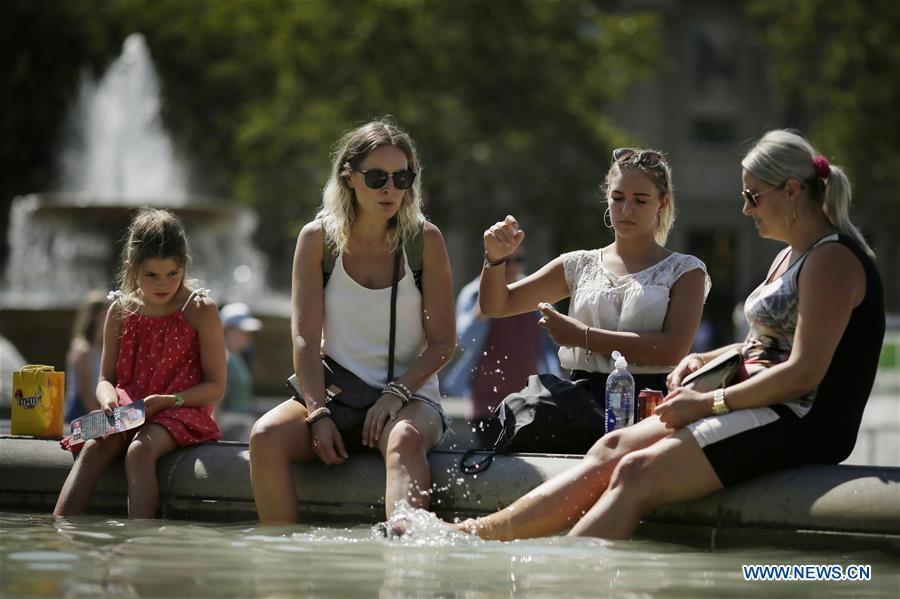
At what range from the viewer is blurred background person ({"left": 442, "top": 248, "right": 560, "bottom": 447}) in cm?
948

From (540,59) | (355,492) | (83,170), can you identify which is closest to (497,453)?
(355,492)

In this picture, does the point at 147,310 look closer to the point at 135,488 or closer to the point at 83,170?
the point at 135,488

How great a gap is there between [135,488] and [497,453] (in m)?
1.57

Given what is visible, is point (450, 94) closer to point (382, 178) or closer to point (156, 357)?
point (156, 357)

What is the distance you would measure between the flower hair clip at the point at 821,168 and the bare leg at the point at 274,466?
2.32 m

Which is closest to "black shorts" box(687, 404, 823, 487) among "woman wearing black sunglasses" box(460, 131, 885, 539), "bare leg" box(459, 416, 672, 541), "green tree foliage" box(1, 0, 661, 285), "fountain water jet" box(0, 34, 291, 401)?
"woman wearing black sunglasses" box(460, 131, 885, 539)

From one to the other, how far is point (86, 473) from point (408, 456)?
1525mm

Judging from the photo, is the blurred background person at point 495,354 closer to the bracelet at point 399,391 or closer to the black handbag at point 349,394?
the black handbag at point 349,394

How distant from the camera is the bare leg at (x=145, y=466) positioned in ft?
20.9

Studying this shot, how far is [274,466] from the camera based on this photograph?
19.9ft

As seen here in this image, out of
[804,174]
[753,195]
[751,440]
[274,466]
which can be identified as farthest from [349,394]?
[804,174]

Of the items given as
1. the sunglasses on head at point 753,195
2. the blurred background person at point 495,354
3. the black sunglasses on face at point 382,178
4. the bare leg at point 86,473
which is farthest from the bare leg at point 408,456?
the blurred background person at point 495,354

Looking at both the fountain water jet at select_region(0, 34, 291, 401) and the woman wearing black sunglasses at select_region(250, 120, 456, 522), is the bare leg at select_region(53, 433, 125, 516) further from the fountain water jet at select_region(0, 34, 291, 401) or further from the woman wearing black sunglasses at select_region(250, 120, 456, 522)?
the fountain water jet at select_region(0, 34, 291, 401)

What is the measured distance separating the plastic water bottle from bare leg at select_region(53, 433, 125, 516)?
2.17 meters
